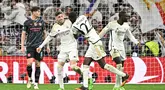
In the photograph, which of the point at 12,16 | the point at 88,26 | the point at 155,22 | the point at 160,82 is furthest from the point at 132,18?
the point at 88,26

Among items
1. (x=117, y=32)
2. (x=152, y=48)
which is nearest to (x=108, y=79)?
(x=152, y=48)

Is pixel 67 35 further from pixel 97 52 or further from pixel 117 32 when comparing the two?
pixel 117 32

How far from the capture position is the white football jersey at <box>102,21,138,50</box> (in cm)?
1694

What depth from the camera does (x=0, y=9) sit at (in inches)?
941

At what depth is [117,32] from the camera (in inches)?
671

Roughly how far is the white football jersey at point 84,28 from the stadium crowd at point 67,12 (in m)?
7.40

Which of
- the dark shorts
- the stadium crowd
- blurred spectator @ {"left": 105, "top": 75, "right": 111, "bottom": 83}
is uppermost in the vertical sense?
the stadium crowd

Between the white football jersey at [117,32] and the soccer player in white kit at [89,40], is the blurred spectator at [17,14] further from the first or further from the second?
the soccer player in white kit at [89,40]

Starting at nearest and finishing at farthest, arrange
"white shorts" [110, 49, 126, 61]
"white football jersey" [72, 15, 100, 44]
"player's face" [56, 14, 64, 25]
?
"white football jersey" [72, 15, 100, 44], "player's face" [56, 14, 64, 25], "white shorts" [110, 49, 126, 61]

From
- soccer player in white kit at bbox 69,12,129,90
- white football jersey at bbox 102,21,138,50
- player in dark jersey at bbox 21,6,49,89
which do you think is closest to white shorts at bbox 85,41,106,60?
soccer player in white kit at bbox 69,12,129,90

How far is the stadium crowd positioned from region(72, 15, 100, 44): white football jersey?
7398 mm

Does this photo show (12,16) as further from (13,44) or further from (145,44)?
(145,44)

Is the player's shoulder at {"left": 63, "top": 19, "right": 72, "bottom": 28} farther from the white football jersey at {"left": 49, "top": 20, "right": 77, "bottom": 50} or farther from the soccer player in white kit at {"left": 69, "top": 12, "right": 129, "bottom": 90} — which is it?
the soccer player in white kit at {"left": 69, "top": 12, "right": 129, "bottom": 90}

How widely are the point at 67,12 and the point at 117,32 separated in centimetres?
635
